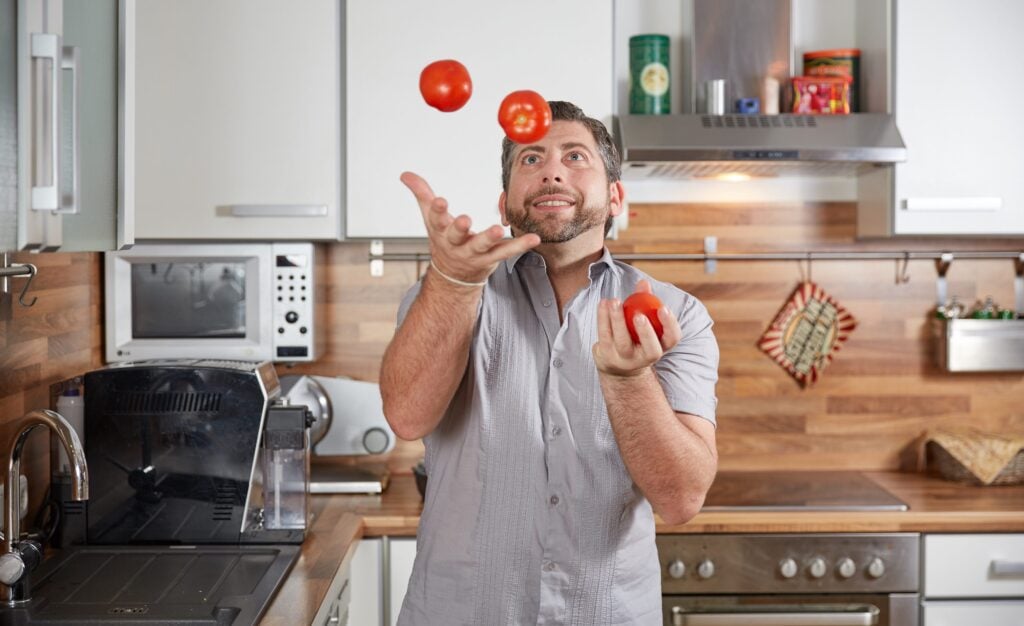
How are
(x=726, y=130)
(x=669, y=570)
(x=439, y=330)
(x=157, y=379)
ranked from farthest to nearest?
(x=726, y=130)
(x=669, y=570)
(x=157, y=379)
(x=439, y=330)

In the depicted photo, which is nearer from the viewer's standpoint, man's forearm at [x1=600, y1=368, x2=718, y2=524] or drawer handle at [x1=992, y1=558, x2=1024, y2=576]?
man's forearm at [x1=600, y1=368, x2=718, y2=524]

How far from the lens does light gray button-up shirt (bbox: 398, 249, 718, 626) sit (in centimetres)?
169

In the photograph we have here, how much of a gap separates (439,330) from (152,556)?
111 centimetres

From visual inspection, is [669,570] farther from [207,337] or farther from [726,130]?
[207,337]

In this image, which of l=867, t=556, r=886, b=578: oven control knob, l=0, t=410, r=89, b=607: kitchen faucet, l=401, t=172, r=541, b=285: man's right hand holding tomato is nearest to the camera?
l=401, t=172, r=541, b=285: man's right hand holding tomato

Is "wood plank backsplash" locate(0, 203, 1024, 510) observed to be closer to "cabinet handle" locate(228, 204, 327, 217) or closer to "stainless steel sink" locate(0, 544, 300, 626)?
"cabinet handle" locate(228, 204, 327, 217)

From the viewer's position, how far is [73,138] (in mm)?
1420

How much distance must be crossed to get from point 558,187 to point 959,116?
1.62m

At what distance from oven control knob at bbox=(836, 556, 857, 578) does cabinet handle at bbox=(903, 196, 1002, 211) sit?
935mm

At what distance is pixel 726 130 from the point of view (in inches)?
108

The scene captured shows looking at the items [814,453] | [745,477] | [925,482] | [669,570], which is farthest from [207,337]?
[925,482]

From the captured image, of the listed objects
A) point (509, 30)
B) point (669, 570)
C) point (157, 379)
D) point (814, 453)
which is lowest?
point (669, 570)

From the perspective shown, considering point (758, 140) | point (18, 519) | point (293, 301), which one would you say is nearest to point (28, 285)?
point (18, 519)

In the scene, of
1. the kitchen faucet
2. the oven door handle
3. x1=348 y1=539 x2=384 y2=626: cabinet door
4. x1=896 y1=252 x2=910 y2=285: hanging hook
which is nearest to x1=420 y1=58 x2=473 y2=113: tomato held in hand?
the kitchen faucet
